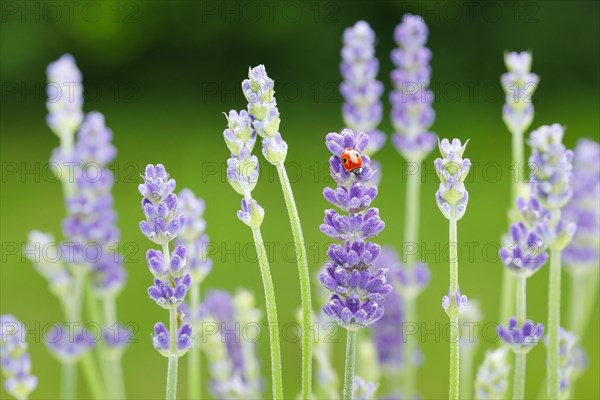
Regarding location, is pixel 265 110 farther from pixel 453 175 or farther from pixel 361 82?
pixel 361 82

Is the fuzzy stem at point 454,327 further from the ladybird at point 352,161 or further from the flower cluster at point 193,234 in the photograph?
the flower cluster at point 193,234

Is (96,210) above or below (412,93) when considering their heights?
below

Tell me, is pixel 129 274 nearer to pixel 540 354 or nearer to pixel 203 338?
pixel 540 354

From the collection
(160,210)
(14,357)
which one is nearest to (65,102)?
(14,357)

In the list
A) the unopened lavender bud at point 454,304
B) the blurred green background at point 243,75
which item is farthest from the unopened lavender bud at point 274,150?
the blurred green background at point 243,75

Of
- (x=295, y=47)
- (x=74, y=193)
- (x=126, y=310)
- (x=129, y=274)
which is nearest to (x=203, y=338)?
(x=74, y=193)
